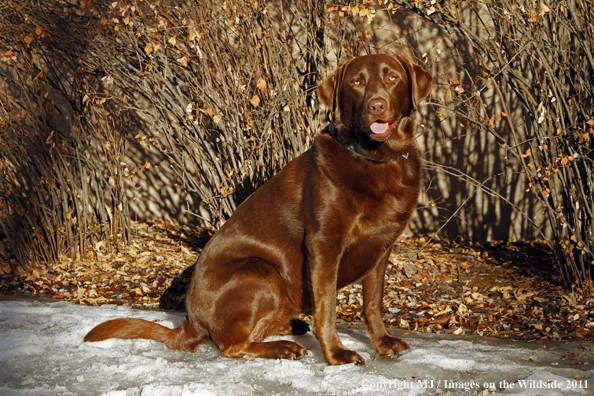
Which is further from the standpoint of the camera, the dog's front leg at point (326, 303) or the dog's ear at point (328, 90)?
the dog's ear at point (328, 90)

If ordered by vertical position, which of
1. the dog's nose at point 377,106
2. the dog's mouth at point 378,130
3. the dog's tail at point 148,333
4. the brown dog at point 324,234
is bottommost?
the dog's tail at point 148,333

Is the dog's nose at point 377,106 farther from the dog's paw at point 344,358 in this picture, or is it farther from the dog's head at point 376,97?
the dog's paw at point 344,358

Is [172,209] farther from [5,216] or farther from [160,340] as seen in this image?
[160,340]

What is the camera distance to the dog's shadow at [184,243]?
4.75 meters

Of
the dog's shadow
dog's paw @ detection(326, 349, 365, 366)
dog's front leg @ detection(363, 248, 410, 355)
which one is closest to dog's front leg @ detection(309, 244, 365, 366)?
dog's paw @ detection(326, 349, 365, 366)

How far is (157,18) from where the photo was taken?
448 centimetres

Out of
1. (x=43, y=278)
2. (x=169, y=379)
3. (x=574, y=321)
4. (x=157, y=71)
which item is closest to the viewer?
(x=169, y=379)

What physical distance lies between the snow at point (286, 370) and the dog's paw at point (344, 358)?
38mm

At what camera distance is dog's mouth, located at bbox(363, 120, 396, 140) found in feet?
9.29

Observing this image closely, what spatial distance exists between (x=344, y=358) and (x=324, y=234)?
624 mm

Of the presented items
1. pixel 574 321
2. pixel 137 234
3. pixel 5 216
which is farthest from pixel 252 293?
pixel 137 234

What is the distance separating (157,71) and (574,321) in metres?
3.67

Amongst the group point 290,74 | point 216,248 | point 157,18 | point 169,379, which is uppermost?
point 157,18

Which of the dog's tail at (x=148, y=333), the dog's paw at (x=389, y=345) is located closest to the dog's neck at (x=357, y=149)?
the dog's paw at (x=389, y=345)
